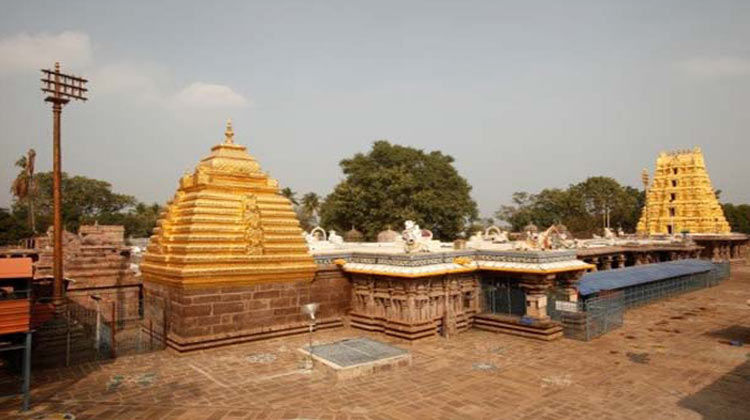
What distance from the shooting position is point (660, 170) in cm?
5209

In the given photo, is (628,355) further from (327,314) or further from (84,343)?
(84,343)

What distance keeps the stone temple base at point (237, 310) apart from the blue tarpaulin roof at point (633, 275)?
31.1 ft

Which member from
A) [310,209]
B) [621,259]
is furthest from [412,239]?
[310,209]

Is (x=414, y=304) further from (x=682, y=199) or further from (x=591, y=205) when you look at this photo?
(x=591, y=205)

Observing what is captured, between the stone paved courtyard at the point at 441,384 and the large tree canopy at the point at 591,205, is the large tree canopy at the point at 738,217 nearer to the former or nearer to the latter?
the large tree canopy at the point at 591,205

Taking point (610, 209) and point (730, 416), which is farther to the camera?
point (610, 209)

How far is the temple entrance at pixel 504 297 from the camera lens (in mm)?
15711

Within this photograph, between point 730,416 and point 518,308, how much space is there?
769 centimetres

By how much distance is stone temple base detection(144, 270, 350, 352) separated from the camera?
1312 centimetres

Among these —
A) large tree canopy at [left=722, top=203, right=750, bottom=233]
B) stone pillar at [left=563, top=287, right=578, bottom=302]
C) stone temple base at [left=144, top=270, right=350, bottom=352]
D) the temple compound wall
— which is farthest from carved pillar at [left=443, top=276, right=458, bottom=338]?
large tree canopy at [left=722, top=203, right=750, bottom=233]

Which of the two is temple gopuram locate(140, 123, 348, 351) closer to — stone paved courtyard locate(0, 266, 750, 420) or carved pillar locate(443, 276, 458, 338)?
stone paved courtyard locate(0, 266, 750, 420)

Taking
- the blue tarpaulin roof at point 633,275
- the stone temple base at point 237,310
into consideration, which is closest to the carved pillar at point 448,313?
the stone temple base at point 237,310

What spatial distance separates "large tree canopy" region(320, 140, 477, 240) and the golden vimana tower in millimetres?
21828

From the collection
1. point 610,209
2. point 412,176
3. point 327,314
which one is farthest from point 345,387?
point 610,209
